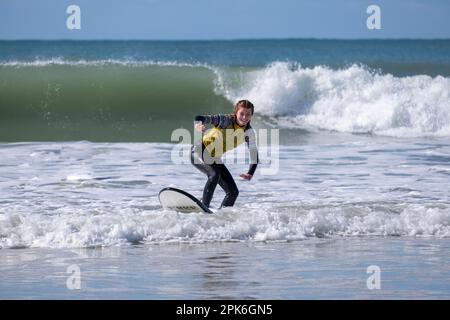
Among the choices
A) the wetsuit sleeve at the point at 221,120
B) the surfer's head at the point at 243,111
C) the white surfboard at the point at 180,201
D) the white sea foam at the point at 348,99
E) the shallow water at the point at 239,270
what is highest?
the white sea foam at the point at 348,99

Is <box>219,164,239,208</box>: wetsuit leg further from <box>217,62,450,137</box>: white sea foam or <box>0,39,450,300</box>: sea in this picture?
<box>217,62,450,137</box>: white sea foam

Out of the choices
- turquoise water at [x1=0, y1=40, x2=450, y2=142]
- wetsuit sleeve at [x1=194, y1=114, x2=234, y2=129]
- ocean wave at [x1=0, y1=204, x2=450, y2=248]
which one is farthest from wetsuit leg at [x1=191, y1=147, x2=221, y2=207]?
turquoise water at [x1=0, y1=40, x2=450, y2=142]

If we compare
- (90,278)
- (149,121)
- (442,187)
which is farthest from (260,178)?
(149,121)

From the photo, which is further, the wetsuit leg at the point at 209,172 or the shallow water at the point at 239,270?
the wetsuit leg at the point at 209,172

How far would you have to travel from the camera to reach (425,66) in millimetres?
35188

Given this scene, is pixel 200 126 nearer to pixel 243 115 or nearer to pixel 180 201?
pixel 243 115

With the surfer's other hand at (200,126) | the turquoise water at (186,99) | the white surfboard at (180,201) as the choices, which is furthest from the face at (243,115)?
the turquoise water at (186,99)

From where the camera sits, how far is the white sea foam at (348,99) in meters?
21.7

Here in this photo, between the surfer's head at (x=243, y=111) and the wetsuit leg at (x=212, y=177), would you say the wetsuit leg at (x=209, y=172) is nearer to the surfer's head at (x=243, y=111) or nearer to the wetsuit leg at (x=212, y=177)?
the wetsuit leg at (x=212, y=177)

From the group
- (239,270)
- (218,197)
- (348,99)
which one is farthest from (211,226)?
(348,99)

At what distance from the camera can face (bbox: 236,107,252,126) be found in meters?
9.61

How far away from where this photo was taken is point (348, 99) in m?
24.1

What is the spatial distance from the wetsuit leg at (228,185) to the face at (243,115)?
2.02 feet
